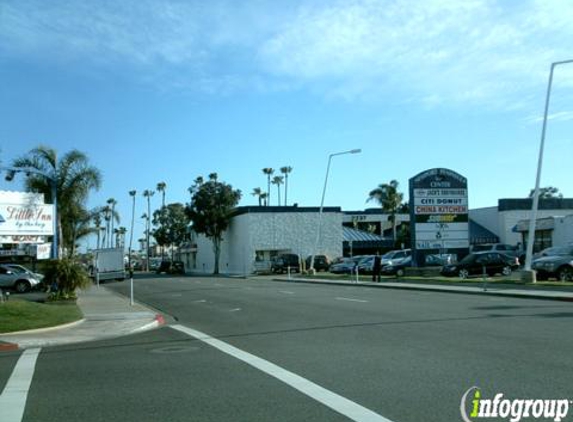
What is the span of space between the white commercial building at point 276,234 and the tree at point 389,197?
9594mm

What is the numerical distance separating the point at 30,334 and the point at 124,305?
8883 millimetres

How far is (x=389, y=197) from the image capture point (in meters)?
79.8

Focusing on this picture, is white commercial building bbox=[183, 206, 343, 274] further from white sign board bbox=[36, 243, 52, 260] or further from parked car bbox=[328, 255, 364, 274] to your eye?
white sign board bbox=[36, 243, 52, 260]

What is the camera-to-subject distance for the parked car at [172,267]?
80188 millimetres

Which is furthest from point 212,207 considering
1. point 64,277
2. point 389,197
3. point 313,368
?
point 313,368

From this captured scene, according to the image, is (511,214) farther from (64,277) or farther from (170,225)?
(170,225)

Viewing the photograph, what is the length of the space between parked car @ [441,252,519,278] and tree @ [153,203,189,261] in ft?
267

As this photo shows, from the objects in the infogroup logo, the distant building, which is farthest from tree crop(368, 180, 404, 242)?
the infogroup logo

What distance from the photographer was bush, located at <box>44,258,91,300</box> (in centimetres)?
2361

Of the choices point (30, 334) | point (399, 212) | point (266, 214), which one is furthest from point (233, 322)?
point (399, 212)

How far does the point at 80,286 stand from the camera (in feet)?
79.1

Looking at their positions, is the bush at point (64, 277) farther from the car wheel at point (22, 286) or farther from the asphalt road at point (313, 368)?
the car wheel at point (22, 286)

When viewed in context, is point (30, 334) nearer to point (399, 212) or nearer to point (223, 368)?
point (223, 368)

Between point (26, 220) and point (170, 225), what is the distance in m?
90.2
